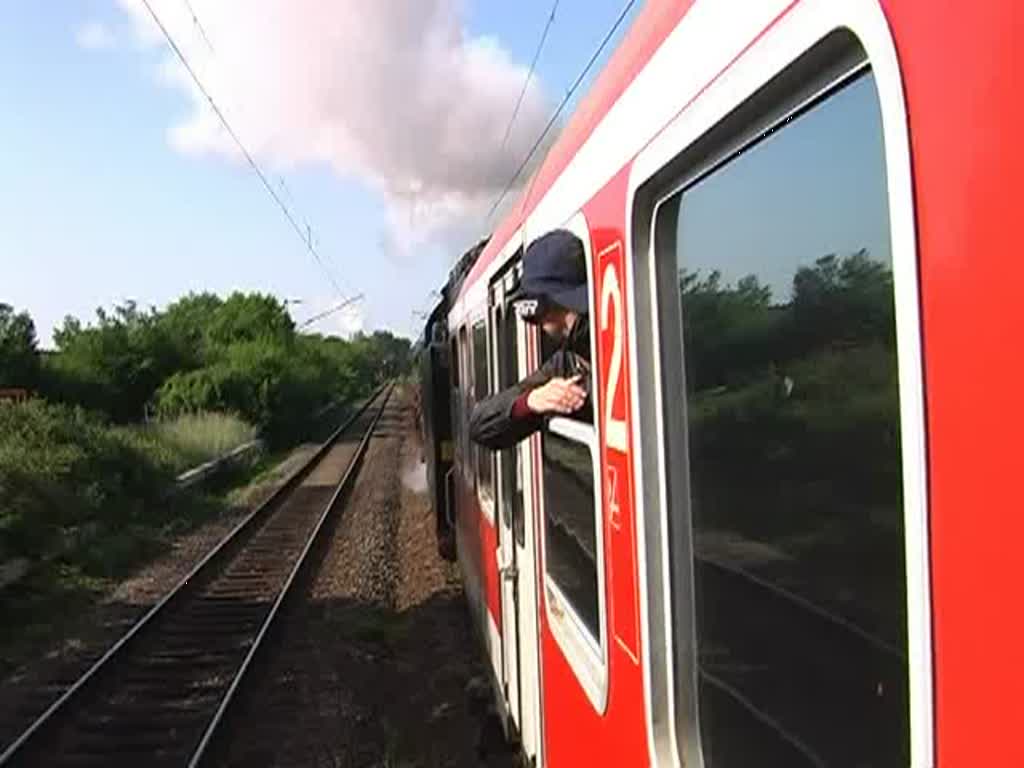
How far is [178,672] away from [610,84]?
8.69 m

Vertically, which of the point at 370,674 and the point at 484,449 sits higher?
the point at 484,449

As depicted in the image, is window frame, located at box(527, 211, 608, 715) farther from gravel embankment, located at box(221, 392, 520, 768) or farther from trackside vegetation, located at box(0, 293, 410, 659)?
trackside vegetation, located at box(0, 293, 410, 659)

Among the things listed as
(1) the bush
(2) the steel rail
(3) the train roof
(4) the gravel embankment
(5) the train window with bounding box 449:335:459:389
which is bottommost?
(4) the gravel embankment

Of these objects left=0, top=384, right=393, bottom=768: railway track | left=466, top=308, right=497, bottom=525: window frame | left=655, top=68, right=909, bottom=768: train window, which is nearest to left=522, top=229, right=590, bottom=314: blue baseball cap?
left=655, top=68, right=909, bottom=768: train window

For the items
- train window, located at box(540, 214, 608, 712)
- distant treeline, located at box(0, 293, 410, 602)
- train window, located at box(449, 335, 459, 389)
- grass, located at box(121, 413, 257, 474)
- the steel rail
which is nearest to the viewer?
train window, located at box(540, 214, 608, 712)

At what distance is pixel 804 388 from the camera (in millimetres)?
1744

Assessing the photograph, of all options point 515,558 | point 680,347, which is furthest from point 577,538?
point 515,558

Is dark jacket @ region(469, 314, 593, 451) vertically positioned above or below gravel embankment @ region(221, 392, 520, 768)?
above

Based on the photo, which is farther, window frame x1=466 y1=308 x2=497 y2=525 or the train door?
window frame x1=466 y1=308 x2=497 y2=525

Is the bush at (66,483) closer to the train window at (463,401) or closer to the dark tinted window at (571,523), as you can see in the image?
the train window at (463,401)

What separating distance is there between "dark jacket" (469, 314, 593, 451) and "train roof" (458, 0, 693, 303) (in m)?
0.54

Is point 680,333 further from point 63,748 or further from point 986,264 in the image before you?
point 63,748

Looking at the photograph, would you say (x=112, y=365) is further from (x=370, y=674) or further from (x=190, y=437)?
(x=370, y=674)

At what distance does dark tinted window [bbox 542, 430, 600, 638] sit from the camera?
340 centimetres
